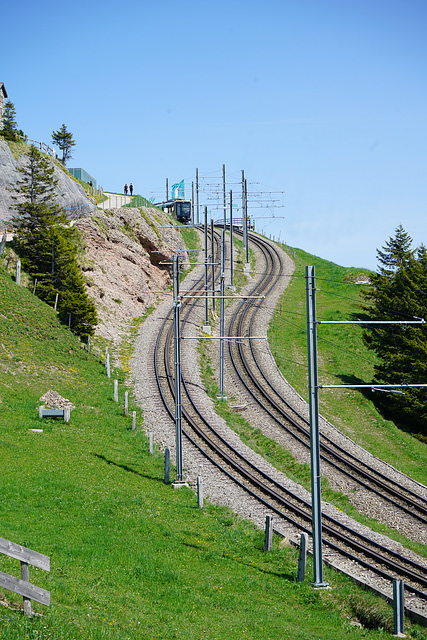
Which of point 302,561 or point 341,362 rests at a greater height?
point 341,362

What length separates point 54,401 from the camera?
30109mm

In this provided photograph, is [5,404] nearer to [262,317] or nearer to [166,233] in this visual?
[262,317]

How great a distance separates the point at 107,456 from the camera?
25.2 metres

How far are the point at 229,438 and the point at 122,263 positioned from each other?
1172 inches

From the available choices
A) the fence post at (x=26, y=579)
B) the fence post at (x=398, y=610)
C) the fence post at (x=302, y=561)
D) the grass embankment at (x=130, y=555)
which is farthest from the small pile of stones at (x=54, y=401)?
the fence post at (x=26, y=579)

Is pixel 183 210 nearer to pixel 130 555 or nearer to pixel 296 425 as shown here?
pixel 296 425

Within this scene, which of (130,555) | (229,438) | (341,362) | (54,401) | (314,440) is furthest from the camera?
(341,362)

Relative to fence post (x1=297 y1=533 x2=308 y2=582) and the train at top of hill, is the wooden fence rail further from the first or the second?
the train at top of hill

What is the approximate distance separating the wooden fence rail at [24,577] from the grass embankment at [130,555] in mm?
294

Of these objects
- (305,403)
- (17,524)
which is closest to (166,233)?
(305,403)

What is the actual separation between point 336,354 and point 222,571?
3626cm

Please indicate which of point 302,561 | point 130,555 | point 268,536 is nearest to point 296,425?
point 268,536

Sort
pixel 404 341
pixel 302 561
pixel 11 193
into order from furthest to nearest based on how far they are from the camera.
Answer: pixel 11 193 → pixel 404 341 → pixel 302 561

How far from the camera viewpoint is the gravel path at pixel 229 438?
2117 cm
